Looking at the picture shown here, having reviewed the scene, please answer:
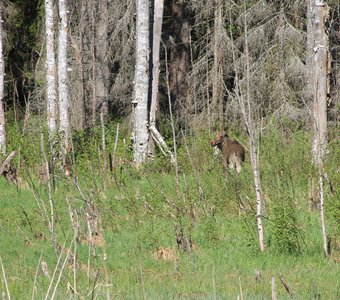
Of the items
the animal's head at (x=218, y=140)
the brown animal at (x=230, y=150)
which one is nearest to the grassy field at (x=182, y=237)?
the brown animal at (x=230, y=150)

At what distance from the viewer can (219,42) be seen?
85.4 ft

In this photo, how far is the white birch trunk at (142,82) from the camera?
18.1 meters

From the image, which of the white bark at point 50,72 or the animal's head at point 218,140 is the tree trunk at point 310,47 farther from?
the white bark at point 50,72

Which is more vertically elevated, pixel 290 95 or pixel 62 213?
pixel 290 95

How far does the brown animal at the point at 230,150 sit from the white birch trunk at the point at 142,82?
2.58 meters

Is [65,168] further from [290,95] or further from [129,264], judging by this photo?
[290,95]

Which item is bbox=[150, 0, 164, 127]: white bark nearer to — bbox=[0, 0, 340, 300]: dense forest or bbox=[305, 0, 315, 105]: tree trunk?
bbox=[0, 0, 340, 300]: dense forest

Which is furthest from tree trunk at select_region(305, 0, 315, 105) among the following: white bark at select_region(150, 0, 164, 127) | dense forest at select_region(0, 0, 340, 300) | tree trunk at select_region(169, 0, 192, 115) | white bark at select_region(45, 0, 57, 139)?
tree trunk at select_region(169, 0, 192, 115)

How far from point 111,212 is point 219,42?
50.3 ft

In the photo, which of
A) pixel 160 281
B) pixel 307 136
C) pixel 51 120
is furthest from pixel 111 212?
pixel 51 120

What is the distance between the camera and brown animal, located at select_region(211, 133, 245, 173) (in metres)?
15.2

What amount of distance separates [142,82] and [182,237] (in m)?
9.04

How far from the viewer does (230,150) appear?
50.7 feet

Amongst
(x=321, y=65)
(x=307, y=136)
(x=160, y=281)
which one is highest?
(x=321, y=65)
